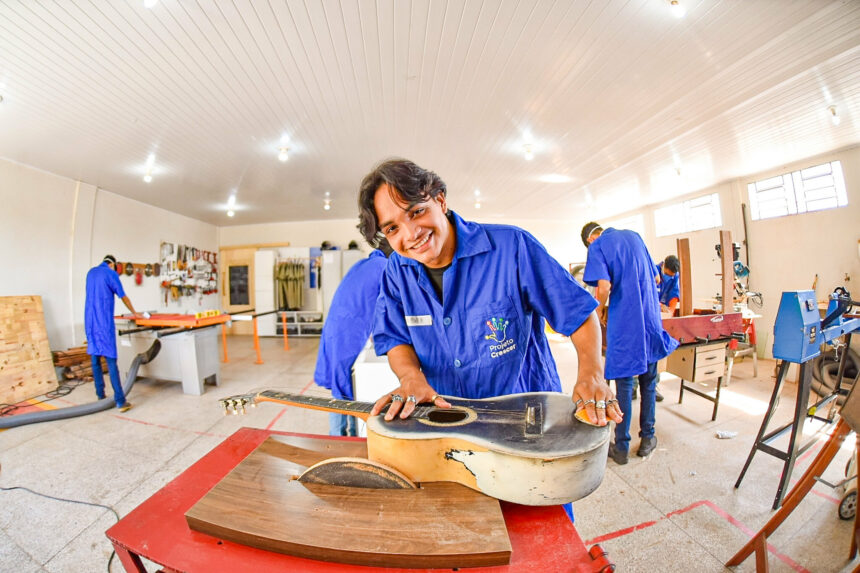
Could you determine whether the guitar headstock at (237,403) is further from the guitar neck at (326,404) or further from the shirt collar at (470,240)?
the shirt collar at (470,240)

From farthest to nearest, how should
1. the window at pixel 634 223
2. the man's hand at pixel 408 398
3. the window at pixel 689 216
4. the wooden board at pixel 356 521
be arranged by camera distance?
the window at pixel 634 223 → the window at pixel 689 216 → the man's hand at pixel 408 398 → the wooden board at pixel 356 521

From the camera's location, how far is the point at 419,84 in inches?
122

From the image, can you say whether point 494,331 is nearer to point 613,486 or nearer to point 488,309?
point 488,309

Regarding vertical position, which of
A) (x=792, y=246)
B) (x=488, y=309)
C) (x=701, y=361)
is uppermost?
(x=792, y=246)

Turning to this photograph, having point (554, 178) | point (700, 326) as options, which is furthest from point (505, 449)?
point (554, 178)

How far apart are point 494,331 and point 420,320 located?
30cm

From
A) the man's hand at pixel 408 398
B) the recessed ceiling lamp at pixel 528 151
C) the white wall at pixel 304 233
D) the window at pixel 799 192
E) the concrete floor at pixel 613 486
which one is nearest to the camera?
the man's hand at pixel 408 398

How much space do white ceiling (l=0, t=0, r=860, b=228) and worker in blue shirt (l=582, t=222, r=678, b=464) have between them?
1.86 m

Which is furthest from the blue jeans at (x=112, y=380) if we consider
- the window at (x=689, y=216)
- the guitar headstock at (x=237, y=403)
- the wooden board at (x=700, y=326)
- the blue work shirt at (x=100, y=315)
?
the window at (x=689, y=216)

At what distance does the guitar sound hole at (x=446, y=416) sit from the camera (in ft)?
3.00

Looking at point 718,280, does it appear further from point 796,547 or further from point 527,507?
point 527,507

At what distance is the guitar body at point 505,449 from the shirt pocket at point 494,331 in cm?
21

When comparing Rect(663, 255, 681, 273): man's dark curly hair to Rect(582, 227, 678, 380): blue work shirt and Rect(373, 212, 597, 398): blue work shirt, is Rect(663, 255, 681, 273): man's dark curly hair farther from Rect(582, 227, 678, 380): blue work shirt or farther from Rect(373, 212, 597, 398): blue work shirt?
Rect(373, 212, 597, 398): blue work shirt

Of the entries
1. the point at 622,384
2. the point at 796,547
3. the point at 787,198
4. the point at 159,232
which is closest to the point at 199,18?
the point at 622,384
